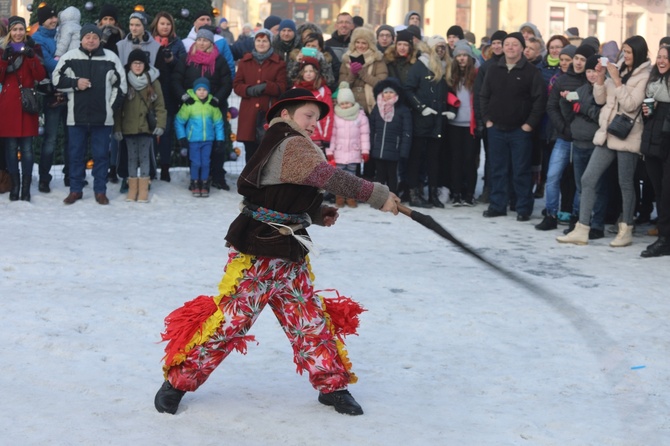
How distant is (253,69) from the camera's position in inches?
433

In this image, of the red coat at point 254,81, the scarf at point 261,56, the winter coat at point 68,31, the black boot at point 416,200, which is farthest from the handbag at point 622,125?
the winter coat at point 68,31

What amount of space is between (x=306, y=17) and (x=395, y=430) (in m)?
40.6

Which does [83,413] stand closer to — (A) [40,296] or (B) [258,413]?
(B) [258,413]

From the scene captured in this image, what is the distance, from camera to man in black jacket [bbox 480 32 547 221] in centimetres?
1034

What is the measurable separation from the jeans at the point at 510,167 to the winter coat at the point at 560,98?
478 mm

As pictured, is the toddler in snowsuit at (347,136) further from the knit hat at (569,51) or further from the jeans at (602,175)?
the jeans at (602,175)

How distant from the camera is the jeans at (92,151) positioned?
10.3 meters

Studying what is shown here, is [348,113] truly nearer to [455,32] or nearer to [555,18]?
[455,32]

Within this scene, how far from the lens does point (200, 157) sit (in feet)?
36.3

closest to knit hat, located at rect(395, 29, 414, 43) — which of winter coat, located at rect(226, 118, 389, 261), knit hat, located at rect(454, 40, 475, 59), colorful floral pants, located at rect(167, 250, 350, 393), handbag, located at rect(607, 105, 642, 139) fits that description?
knit hat, located at rect(454, 40, 475, 59)

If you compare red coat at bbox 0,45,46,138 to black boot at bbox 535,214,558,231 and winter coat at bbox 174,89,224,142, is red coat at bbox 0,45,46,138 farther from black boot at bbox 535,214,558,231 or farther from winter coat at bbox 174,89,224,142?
black boot at bbox 535,214,558,231

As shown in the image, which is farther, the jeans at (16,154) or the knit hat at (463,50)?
the knit hat at (463,50)

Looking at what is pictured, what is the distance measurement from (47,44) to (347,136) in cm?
319

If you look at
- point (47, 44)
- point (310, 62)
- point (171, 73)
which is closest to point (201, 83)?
point (171, 73)
